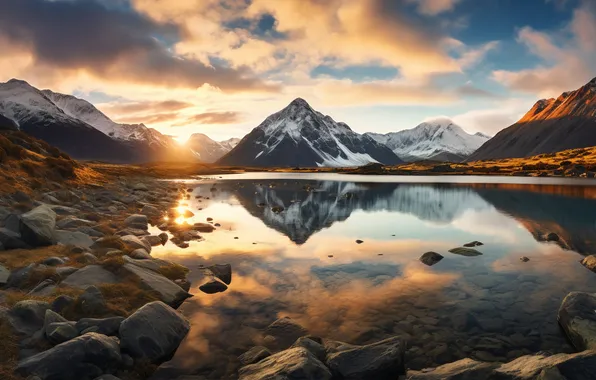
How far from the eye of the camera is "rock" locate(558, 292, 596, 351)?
45.0 feet

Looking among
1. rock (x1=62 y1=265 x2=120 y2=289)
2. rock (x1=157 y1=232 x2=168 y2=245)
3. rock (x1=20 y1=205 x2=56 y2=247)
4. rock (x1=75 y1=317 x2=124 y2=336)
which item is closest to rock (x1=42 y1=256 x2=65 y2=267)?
rock (x1=62 y1=265 x2=120 y2=289)

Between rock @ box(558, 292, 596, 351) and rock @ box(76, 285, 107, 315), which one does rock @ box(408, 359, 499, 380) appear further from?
rock @ box(76, 285, 107, 315)

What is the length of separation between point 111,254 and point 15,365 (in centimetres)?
1117

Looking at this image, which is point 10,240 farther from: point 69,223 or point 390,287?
point 390,287

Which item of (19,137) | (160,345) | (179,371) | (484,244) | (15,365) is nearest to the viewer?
(15,365)

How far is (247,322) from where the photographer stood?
1656cm

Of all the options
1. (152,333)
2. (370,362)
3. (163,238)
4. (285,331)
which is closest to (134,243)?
(163,238)

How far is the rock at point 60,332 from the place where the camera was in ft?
41.6

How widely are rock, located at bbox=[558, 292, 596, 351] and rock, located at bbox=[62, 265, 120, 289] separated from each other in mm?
20059

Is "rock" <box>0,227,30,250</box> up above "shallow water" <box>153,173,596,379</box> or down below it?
above

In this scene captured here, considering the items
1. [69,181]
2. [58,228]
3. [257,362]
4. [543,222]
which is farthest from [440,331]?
[69,181]

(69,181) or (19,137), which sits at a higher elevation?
(19,137)

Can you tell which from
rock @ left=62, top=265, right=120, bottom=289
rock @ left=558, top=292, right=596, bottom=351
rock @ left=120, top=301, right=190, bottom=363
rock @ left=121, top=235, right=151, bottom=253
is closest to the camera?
rock @ left=120, top=301, right=190, bottom=363

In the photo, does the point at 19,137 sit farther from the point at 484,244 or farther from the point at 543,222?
the point at 543,222
